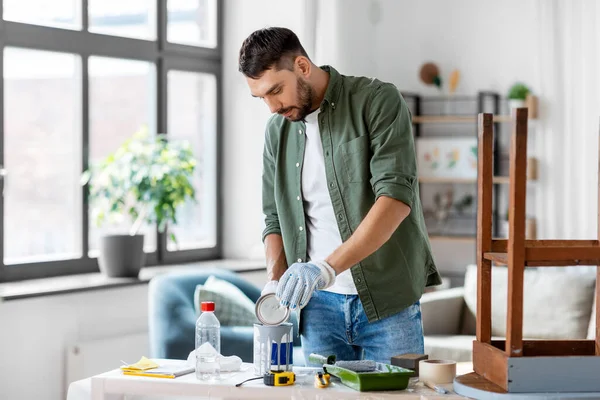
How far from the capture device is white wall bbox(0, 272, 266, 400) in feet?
13.1

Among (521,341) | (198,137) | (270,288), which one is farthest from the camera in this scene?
(198,137)

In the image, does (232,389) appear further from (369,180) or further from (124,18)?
(124,18)

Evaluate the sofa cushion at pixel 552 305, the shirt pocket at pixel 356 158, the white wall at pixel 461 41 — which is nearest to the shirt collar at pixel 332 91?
the shirt pocket at pixel 356 158

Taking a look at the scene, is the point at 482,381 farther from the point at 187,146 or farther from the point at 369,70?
the point at 369,70

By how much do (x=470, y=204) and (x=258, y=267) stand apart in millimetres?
1548

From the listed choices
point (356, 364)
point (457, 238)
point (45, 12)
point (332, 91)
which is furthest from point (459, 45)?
point (356, 364)

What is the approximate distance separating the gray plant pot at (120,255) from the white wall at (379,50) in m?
1.07

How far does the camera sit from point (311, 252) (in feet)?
8.05

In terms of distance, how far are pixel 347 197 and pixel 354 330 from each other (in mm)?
334

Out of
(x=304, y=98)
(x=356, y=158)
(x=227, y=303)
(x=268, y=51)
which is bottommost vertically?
(x=227, y=303)

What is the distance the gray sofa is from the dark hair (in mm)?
2489

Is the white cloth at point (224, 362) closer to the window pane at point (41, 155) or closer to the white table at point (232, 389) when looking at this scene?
the white table at point (232, 389)

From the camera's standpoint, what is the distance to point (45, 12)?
4527 millimetres

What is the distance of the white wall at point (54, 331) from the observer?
3998 mm
